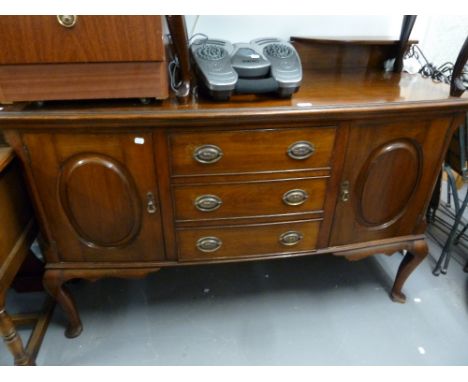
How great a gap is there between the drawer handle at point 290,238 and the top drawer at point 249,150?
235 mm

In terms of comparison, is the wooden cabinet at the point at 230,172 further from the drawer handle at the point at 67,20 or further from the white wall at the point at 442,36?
the white wall at the point at 442,36

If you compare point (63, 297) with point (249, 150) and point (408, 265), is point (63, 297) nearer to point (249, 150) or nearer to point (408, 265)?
point (249, 150)

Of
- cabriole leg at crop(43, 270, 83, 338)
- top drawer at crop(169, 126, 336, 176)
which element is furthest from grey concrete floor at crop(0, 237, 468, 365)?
top drawer at crop(169, 126, 336, 176)

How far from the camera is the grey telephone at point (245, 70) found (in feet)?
2.79

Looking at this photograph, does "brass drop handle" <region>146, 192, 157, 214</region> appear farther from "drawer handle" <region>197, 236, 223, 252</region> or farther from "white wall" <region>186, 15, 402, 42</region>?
"white wall" <region>186, 15, 402, 42</region>

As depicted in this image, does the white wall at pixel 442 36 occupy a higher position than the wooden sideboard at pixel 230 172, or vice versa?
the white wall at pixel 442 36

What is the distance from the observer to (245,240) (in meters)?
1.04

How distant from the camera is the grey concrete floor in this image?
1.15 metres

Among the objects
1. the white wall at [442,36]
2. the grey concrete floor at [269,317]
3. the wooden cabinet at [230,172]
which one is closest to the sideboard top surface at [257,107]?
the wooden cabinet at [230,172]

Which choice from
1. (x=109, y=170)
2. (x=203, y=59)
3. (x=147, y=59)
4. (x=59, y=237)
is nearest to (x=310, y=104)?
(x=203, y=59)

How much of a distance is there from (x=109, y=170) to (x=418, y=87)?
37.7 inches

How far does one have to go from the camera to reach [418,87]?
104cm

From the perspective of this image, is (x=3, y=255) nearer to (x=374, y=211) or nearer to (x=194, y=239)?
(x=194, y=239)

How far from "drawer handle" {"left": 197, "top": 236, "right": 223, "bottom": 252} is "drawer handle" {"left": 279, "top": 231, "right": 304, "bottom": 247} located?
0.65 ft
